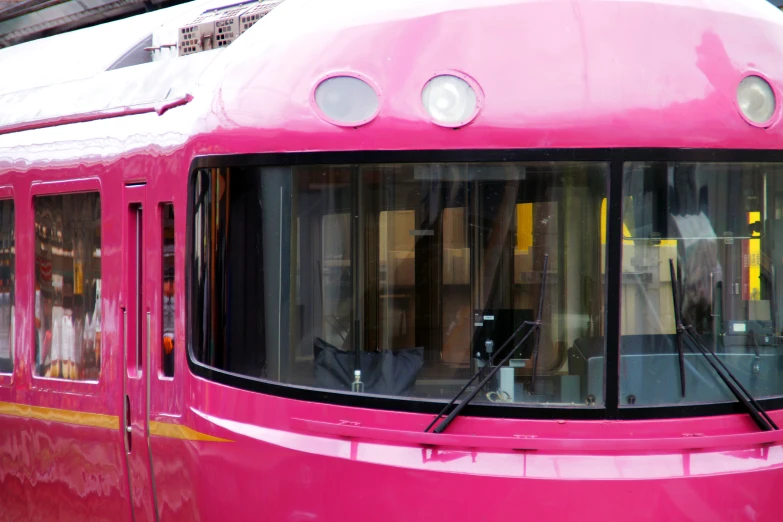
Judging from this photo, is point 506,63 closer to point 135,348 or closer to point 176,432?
point 176,432

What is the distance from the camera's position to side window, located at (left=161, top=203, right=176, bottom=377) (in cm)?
485

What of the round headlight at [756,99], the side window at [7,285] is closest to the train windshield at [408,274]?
the round headlight at [756,99]

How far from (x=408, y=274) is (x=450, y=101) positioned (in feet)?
2.14

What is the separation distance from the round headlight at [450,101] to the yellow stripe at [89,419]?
5.02ft

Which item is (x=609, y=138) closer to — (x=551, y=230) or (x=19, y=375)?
(x=551, y=230)

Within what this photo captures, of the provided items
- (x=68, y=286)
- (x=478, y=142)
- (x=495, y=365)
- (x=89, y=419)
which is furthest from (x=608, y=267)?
(x=68, y=286)

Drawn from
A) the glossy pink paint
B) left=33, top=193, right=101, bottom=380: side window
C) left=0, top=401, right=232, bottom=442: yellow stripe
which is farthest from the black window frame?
left=33, top=193, right=101, bottom=380: side window

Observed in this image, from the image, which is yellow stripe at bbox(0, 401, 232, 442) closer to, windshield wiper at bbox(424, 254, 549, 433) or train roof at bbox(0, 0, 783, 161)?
windshield wiper at bbox(424, 254, 549, 433)

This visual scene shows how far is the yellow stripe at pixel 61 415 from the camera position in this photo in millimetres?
5266

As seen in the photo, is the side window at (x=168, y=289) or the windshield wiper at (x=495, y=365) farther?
the side window at (x=168, y=289)

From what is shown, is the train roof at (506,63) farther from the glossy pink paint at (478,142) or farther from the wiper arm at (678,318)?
the wiper arm at (678,318)

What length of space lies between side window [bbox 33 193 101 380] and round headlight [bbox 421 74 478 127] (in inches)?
77.2

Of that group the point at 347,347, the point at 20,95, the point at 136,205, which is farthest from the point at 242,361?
the point at 20,95

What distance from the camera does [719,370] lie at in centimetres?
404
